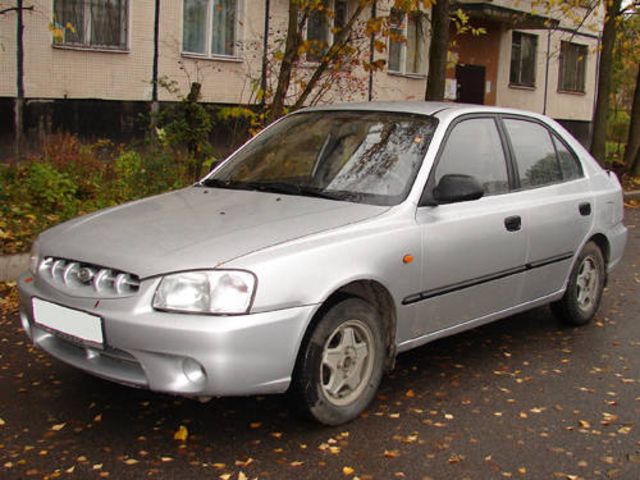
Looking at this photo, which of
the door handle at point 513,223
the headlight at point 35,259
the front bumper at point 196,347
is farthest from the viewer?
the door handle at point 513,223

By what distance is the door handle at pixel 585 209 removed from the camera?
19.5 ft

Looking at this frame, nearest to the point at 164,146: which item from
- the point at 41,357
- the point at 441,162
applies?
the point at 41,357

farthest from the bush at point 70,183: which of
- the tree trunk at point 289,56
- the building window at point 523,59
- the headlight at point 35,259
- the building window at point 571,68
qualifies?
the building window at point 571,68

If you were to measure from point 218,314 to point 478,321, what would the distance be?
2.00m

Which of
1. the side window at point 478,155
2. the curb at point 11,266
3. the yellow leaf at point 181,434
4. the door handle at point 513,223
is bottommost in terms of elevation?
the yellow leaf at point 181,434

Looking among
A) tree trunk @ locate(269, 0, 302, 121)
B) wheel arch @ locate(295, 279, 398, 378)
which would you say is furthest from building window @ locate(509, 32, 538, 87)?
wheel arch @ locate(295, 279, 398, 378)

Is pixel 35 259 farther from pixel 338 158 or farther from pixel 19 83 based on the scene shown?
pixel 19 83

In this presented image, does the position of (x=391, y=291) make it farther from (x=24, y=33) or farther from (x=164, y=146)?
(x=24, y=33)

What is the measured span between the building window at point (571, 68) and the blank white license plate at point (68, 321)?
85.1ft

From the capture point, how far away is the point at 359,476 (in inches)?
145

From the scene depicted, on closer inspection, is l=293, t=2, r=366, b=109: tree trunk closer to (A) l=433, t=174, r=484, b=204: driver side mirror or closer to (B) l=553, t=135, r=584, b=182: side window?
(B) l=553, t=135, r=584, b=182: side window

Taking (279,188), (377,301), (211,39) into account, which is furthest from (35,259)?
(211,39)

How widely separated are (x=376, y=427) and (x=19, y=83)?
36.6 ft

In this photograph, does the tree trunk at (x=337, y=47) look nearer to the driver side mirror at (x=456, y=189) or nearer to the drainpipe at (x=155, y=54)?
the driver side mirror at (x=456, y=189)
